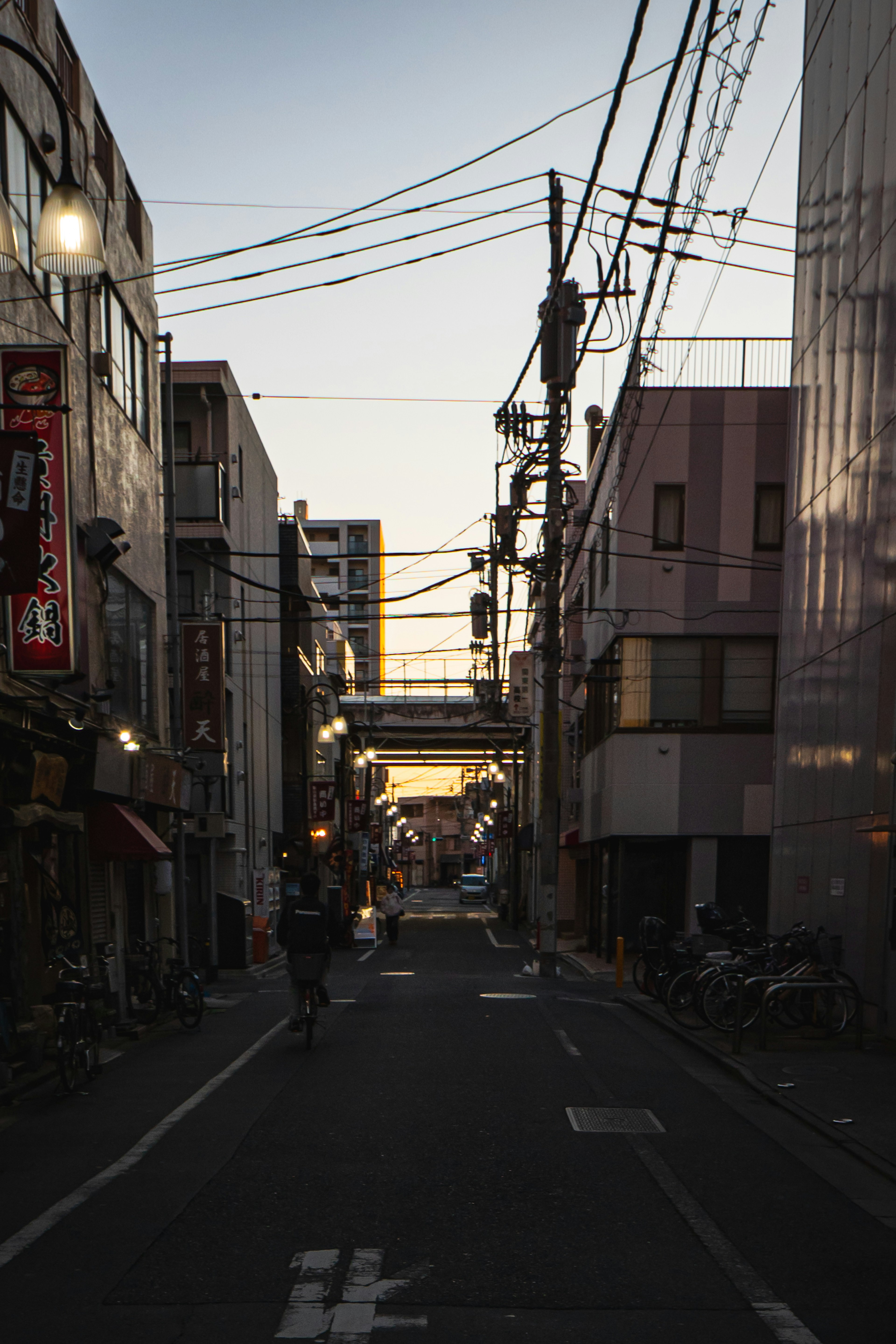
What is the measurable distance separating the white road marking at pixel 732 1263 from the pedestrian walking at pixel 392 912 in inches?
1211

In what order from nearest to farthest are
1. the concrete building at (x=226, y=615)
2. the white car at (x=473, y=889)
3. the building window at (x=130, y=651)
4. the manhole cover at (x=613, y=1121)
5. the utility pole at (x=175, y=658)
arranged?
the manhole cover at (x=613, y=1121), the building window at (x=130, y=651), the utility pole at (x=175, y=658), the concrete building at (x=226, y=615), the white car at (x=473, y=889)

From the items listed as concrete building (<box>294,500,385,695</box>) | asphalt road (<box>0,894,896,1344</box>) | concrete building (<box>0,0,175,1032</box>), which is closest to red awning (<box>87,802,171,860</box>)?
concrete building (<box>0,0,175,1032</box>)

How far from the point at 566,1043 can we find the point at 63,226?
1091 centimetres

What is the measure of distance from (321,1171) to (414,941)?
3493cm

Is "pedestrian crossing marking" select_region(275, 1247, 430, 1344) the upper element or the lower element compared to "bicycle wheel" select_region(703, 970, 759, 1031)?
lower

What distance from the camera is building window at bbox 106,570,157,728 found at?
19.7 meters

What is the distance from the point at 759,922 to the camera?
30891mm

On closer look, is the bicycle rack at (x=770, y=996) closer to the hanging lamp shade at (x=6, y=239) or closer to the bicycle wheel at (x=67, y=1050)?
the bicycle wheel at (x=67, y=1050)

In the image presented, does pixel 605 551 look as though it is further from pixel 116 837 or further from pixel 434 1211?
pixel 434 1211

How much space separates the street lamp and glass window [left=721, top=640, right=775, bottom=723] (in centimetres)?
2458

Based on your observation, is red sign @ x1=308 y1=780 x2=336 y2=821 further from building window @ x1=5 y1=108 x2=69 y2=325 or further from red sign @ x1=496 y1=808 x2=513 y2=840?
Result: building window @ x1=5 y1=108 x2=69 y2=325

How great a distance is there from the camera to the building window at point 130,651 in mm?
19672

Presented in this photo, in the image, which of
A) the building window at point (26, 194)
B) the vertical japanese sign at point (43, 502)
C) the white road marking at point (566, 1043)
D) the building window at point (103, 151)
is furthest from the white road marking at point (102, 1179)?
the building window at point (103, 151)

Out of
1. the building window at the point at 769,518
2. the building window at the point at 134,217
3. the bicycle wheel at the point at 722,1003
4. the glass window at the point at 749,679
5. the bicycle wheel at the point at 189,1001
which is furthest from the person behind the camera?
the building window at the point at 769,518
